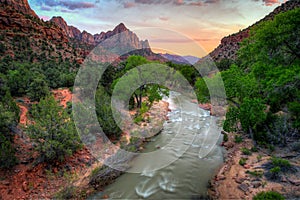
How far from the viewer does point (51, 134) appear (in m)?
10.8

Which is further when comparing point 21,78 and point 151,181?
point 21,78

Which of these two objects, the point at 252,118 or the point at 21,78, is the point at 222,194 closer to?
the point at 252,118

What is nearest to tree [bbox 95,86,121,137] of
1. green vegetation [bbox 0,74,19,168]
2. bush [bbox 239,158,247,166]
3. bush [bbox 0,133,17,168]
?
green vegetation [bbox 0,74,19,168]

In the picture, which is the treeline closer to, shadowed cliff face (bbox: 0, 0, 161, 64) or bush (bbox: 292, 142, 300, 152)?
bush (bbox: 292, 142, 300, 152)

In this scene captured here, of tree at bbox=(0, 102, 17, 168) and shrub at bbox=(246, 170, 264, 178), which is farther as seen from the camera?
shrub at bbox=(246, 170, 264, 178)

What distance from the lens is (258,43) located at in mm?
11211

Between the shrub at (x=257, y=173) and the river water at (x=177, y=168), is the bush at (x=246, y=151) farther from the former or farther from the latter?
the shrub at (x=257, y=173)

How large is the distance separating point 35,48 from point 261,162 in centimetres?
4282

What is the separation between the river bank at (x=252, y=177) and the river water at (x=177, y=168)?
772 mm

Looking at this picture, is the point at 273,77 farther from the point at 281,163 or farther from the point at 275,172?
the point at 275,172

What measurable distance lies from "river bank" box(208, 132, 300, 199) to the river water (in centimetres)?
77


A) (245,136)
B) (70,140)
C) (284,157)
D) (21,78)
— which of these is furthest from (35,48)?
(284,157)

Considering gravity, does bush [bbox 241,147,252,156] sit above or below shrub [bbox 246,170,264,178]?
above

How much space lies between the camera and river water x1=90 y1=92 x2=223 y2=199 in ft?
33.4
